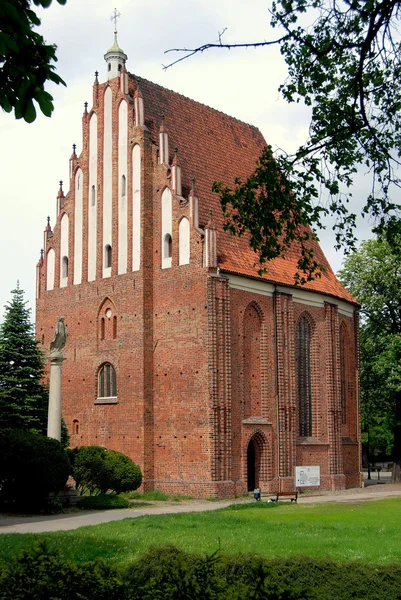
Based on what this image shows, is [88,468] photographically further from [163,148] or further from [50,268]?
→ [163,148]

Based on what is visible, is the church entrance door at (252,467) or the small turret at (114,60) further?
the small turret at (114,60)

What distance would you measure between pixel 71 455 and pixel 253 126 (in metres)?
21.2

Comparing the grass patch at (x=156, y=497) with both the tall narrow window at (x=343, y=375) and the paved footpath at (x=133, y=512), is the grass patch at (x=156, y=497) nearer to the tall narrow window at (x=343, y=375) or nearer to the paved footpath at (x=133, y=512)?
the paved footpath at (x=133, y=512)

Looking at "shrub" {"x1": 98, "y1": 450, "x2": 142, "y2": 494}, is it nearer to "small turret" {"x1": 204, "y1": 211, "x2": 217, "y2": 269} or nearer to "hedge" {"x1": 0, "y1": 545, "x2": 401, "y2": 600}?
"small turret" {"x1": 204, "y1": 211, "x2": 217, "y2": 269}

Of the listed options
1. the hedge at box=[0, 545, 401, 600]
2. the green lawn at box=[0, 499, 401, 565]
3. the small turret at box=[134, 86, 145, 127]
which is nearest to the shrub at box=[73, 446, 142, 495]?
the green lawn at box=[0, 499, 401, 565]

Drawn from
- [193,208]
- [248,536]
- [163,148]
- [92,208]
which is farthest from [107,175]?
[248,536]

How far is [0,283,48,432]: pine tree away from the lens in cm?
3102

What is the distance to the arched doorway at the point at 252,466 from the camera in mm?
32906

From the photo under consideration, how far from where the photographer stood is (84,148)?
36125 mm

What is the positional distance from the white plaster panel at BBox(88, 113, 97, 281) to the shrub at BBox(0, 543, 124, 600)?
91.6ft

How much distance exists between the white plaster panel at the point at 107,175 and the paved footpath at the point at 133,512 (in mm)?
10927

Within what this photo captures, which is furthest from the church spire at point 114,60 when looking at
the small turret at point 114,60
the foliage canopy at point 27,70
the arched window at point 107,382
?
the foliage canopy at point 27,70

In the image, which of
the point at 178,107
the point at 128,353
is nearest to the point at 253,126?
the point at 178,107

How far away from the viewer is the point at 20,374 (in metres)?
31.5
